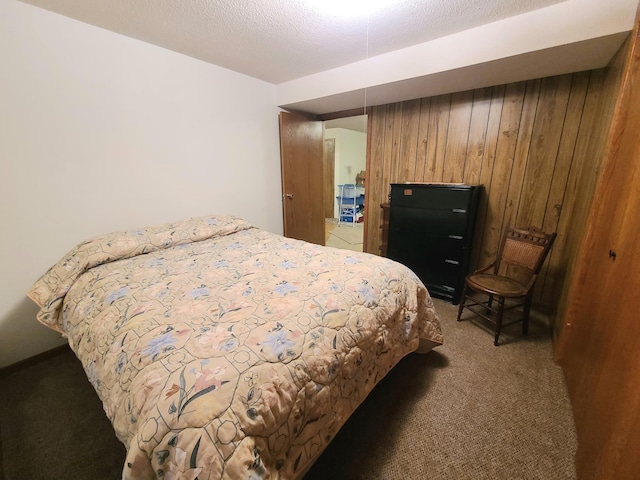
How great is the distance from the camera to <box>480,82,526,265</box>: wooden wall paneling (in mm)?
2328

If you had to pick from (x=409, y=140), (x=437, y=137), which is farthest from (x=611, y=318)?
(x=409, y=140)

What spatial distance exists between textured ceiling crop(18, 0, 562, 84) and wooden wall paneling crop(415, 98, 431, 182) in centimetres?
83

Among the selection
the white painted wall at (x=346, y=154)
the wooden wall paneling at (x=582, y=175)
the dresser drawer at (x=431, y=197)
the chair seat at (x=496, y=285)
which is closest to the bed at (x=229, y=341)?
the chair seat at (x=496, y=285)

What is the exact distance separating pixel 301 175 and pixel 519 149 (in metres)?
2.27

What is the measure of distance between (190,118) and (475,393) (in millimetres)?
2986

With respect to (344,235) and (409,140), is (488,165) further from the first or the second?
(344,235)

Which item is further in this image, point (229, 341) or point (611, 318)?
point (611, 318)

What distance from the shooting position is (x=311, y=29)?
1.86m

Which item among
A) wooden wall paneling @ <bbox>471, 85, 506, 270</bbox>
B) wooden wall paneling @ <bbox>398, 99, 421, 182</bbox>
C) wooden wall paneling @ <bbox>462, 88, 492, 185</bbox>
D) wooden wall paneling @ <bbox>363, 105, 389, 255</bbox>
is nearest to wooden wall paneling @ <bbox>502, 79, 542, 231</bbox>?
wooden wall paneling @ <bbox>471, 85, 506, 270</bbox>

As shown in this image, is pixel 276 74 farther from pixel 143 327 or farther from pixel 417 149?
pixel 143 327

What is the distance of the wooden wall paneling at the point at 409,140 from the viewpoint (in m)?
2.87

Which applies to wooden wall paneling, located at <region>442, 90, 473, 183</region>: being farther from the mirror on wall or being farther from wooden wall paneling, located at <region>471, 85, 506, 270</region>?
the mirror on wall

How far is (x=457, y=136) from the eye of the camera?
265 cm

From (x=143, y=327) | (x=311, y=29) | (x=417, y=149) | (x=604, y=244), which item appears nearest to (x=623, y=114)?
(x=604, y=244)
